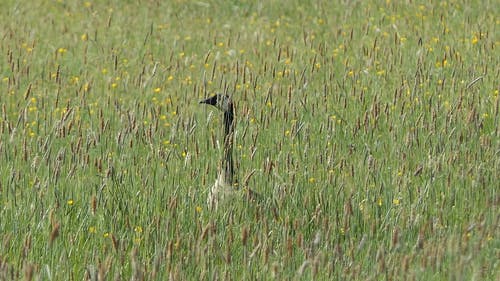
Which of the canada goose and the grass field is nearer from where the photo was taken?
the grass field

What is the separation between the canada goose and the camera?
5711mm

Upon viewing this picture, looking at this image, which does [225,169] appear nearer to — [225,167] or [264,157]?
[225,167]

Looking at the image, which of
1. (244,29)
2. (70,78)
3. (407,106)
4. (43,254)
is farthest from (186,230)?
(244,29)

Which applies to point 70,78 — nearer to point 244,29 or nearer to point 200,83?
point 200,83

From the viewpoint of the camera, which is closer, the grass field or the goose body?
the grass field

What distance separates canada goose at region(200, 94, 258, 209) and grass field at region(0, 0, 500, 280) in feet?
0.23

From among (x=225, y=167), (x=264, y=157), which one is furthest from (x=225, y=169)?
(x=264, y=157)

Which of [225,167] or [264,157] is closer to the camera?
[225,167]

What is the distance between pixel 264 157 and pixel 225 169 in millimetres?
509

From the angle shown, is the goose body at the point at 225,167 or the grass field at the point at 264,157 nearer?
the grass field at the point at 264,157

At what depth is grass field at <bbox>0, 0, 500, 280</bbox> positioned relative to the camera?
494 cm

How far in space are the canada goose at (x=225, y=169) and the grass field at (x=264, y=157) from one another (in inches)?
2.7

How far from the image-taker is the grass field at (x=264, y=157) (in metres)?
4.94

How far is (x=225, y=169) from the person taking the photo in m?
6.17
